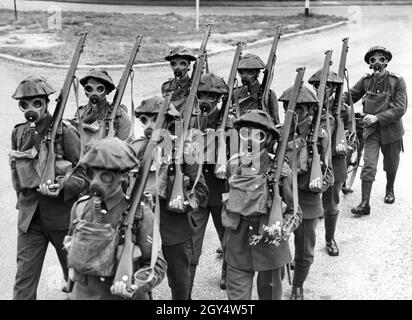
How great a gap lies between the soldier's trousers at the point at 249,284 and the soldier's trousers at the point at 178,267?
1.52 feet

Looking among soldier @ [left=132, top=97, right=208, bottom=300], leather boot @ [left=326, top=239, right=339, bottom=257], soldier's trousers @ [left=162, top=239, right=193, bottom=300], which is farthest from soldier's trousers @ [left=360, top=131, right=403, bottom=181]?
soldier's trousers @ [left=162, top=239, right=193, bottom=300]

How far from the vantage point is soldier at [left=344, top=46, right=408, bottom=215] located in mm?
8234

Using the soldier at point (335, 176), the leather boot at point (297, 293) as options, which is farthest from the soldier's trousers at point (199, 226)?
the soldier at point (335, 176)

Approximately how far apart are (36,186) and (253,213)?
191 cm

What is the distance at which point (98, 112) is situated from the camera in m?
6.79

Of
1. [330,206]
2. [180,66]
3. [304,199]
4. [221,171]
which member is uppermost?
[180,66]

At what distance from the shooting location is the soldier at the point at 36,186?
17.9ft

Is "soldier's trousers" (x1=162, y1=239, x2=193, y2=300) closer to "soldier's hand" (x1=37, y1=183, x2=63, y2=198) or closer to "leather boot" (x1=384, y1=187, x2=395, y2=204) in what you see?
"soldier's hand" (x1=37, y1=183, x2=63, y2=198)

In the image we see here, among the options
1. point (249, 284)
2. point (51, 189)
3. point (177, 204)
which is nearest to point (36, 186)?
point (51, 189)

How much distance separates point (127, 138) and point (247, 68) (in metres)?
1.68

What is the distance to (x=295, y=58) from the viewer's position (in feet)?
57.3

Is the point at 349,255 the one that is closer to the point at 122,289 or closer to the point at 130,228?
the point at 130,228

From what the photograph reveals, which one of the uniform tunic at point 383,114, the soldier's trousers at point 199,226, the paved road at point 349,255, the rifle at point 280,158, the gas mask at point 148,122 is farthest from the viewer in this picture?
the uniform tunic at point 383,114

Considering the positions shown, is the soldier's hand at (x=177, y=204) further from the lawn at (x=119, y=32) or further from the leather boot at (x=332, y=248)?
the lawn at (x=119, y=32)
